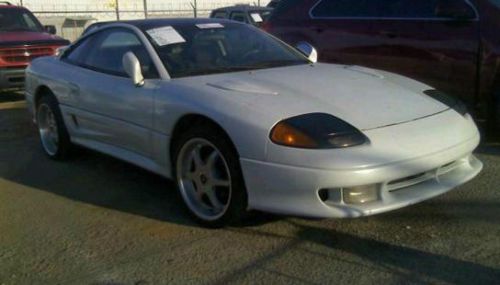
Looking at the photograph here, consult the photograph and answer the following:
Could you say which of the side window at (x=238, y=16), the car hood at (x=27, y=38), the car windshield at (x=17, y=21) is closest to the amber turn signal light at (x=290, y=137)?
the car hood at (x=27, y=38)

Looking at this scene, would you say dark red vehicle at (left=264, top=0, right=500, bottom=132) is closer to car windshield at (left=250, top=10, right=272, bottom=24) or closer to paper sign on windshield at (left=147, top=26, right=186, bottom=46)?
paper sign on windshield at (left=147, top=26, right=186, bottom=46)

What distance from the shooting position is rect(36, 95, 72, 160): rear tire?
5785mm

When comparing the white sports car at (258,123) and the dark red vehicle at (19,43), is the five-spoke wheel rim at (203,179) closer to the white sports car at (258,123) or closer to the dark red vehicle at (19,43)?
the white sports car at (258,123)

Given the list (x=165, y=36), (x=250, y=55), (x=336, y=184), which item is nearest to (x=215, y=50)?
(x=250, y=55)

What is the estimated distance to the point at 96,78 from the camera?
514 centimetres

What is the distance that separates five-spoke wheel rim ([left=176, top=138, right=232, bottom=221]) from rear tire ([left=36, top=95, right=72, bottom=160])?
192 cm

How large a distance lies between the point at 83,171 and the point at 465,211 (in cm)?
319

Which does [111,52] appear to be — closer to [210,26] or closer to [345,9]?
[210,26]

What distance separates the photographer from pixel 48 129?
6164mm

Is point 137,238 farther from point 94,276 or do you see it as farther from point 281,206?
point 281,206

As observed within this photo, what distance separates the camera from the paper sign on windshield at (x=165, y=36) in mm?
4824

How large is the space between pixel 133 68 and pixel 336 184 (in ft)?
5.87

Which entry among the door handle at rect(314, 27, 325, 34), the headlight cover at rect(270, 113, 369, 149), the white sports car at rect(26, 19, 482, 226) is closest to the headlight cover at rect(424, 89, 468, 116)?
the white sports car at rect(26, 19, 482, 226)

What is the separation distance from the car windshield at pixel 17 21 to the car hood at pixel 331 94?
8045mm
